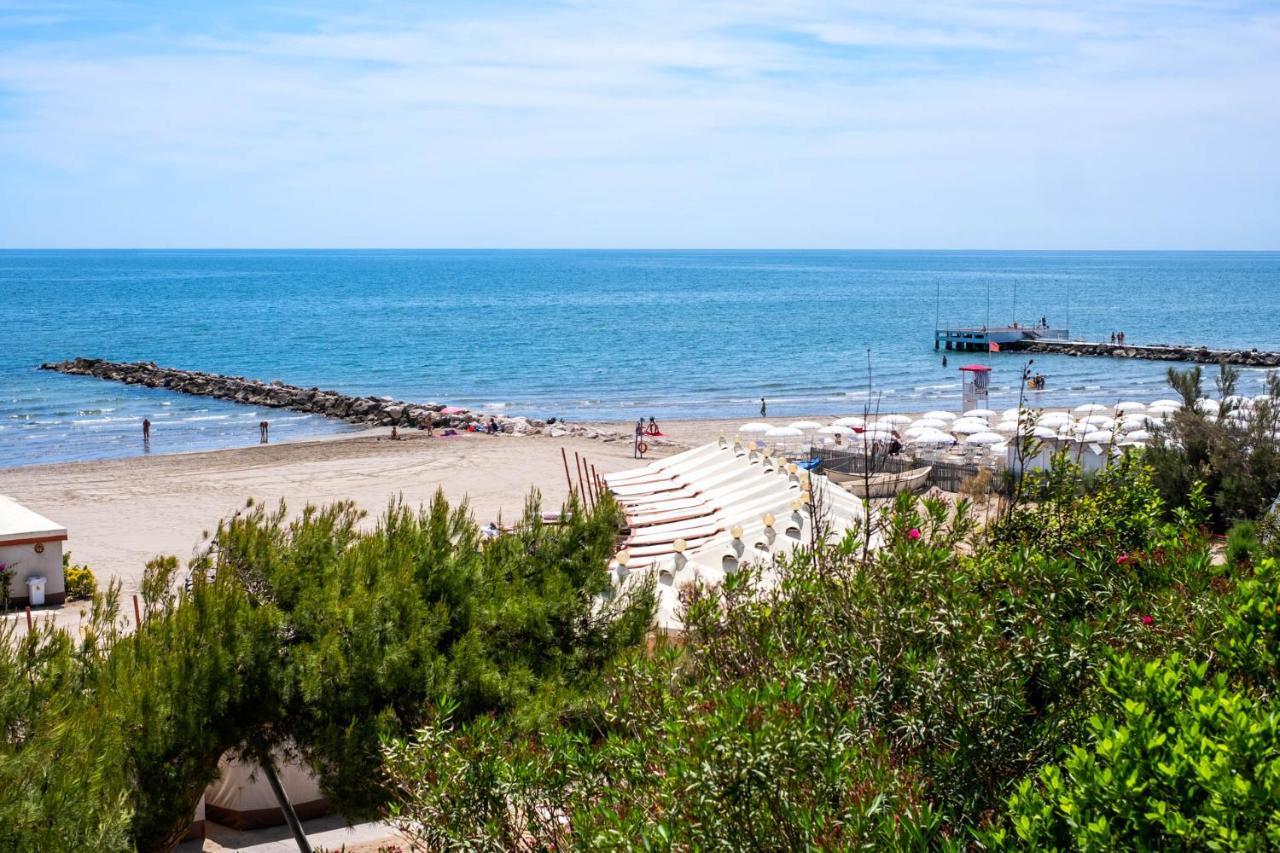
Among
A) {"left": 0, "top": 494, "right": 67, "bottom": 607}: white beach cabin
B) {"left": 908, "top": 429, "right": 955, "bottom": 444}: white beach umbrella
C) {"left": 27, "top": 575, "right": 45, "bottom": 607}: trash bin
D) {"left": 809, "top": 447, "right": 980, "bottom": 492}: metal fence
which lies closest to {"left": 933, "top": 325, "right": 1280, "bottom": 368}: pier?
{"left": 908, "top": 429, "right": 955, "bottom": 444}: white beach umbrella

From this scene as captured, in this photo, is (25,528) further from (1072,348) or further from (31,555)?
(1072,348)

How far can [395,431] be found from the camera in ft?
122

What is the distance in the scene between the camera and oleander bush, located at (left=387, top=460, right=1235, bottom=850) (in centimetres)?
396

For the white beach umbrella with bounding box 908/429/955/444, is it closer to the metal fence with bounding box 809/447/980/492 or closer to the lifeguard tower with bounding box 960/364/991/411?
the metal fence with bounding box 809/447/980/492

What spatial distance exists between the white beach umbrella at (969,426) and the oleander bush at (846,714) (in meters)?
25.8

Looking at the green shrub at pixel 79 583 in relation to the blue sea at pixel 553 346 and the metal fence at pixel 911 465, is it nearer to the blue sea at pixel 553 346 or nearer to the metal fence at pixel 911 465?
the metal fence at pixel 911 465

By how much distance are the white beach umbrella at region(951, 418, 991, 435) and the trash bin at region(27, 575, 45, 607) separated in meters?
22.5

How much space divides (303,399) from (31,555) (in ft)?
97.9

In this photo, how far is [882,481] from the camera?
842 inches

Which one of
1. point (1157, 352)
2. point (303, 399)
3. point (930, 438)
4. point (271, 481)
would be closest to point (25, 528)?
point (271, 481)

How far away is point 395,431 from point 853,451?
51.4ft

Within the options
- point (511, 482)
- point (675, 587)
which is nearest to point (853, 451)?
point (511, 482)

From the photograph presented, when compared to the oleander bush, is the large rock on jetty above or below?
below

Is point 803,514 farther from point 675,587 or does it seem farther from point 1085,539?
point 1085,539
